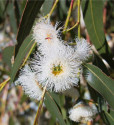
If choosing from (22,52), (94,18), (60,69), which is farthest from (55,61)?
(94,18)

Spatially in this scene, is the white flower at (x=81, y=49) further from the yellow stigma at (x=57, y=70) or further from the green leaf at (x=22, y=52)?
the green leaf at (x=22, y=52)

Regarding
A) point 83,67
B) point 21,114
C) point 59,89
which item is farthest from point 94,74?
point 21,114

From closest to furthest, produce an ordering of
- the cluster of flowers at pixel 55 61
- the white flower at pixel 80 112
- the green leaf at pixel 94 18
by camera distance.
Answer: the cluster of flowers at pixel 55 61
the white flower at pixel 80 112
the green leaf at pixel 94 18

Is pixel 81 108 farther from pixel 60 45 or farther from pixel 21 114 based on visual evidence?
pixel 21 114

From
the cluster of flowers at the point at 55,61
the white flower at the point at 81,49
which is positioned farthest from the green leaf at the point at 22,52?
the white flower at the point at 81,49

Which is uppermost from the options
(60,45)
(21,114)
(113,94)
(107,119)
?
(60,45)

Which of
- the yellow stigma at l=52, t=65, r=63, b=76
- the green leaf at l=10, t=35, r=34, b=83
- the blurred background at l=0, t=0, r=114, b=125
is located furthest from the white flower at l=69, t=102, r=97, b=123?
the green leaf at l=10, t=35, r=34, b=83
